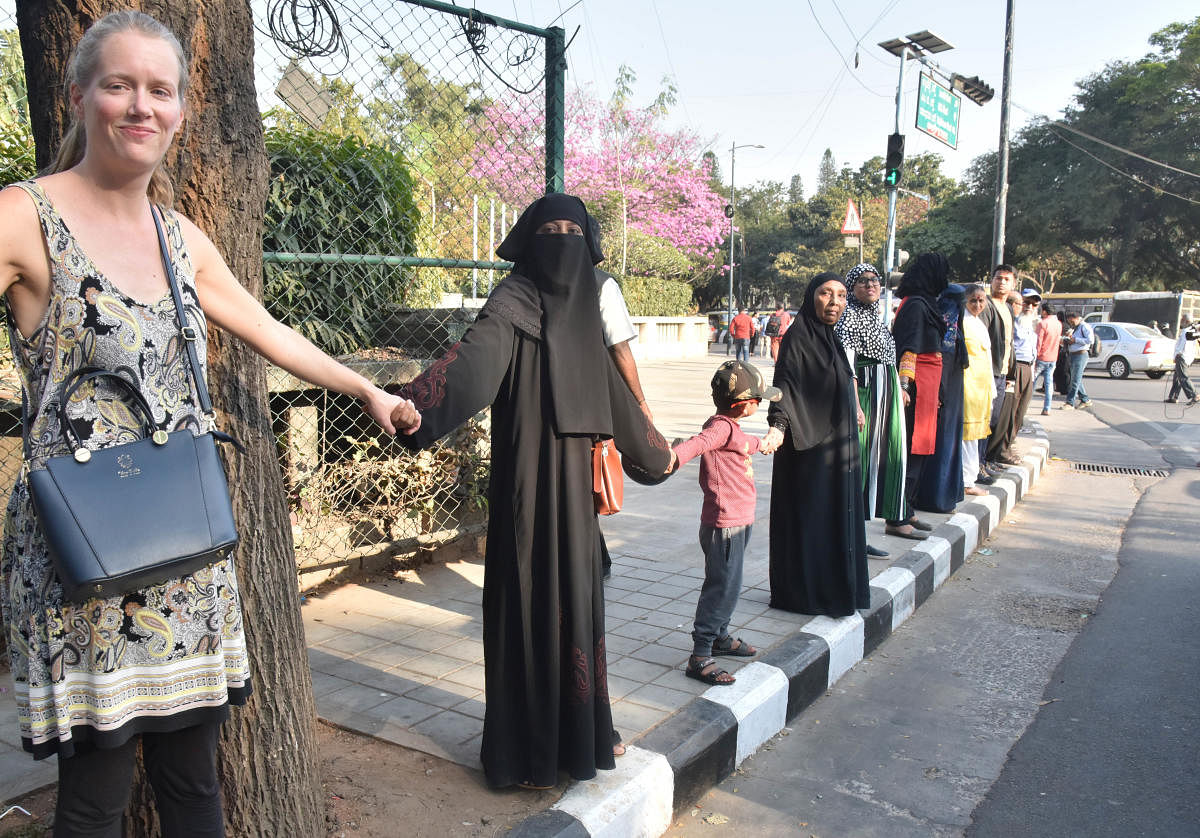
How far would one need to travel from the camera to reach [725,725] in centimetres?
338

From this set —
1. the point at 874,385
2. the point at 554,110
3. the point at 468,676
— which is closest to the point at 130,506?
the point at 468,676

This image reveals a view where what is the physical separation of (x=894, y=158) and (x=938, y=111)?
925 mm

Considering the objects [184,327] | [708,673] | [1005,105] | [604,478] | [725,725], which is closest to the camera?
[184,327]

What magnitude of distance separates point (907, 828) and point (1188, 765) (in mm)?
1289

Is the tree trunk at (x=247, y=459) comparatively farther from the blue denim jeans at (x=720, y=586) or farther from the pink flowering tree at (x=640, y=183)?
the pink flowering tree at (x=640, y=183)

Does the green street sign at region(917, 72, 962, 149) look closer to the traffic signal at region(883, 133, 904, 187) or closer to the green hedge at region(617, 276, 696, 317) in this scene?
the traffic signal at region(883, 133, 904, 187)

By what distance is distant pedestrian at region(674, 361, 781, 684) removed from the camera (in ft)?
12.6

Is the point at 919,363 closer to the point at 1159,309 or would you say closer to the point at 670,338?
the point at 670,338

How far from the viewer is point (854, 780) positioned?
3393 millimetres

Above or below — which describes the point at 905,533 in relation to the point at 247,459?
below

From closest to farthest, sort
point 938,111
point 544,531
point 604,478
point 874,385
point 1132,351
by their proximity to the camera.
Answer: point 544,531, point 604,478, point 874,385, point 938,111, point 1132,351

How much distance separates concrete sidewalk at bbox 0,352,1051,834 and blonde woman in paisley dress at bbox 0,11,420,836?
3.99 feet

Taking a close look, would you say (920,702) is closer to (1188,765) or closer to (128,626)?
(1188,765)

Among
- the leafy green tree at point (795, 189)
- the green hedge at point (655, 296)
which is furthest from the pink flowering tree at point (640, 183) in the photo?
the leafy green tree at point (795, 189)
